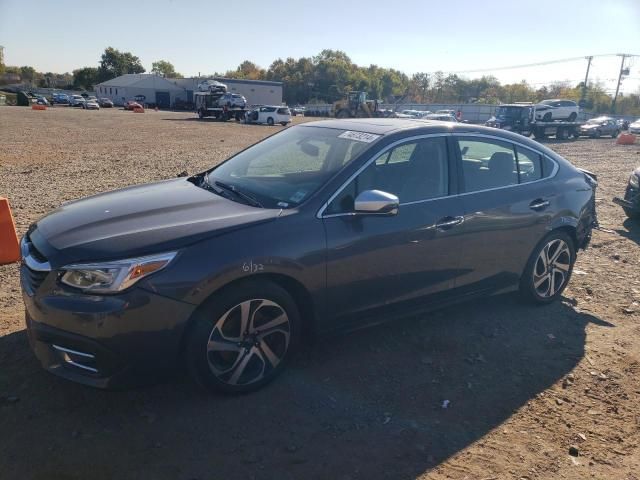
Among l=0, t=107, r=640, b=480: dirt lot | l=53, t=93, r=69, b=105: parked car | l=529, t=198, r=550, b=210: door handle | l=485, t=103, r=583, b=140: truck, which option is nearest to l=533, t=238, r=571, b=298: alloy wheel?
l=0, t=107, r=640, b=480: dirt lot

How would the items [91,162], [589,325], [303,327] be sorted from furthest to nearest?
[91,162]
[589,325]
[303,327]

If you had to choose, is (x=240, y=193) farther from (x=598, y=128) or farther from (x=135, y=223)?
(x=598, y=128)

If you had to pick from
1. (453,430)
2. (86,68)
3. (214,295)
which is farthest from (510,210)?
(86,68)

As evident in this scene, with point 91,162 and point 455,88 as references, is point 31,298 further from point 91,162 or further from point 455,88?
point 455,88

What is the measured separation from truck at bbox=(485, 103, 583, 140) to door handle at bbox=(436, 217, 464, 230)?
29.5 metres

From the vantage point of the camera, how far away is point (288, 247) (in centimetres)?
314

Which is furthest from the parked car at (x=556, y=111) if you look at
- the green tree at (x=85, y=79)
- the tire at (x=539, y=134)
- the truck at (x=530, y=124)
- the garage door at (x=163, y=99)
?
the green tree at (x=85, y=79)

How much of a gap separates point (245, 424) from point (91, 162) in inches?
489

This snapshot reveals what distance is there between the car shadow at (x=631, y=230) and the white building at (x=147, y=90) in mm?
87293

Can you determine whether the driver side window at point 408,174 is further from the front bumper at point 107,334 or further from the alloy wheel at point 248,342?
the front bumper at point 107,334

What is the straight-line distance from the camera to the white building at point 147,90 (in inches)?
3499

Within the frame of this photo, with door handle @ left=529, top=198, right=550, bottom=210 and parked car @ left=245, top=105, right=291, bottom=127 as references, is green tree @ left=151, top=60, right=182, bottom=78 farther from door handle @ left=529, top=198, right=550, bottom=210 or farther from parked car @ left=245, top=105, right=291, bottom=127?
door handle @ left=529, top=198, right=550, bottom=210

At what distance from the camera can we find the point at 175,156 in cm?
1556

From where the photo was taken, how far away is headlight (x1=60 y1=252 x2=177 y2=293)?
2730 millimetres
